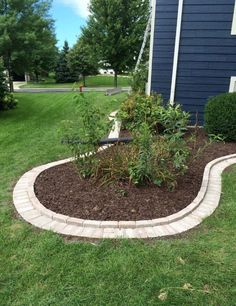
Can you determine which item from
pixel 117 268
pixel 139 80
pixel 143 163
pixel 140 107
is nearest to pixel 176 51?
pixel 140 107

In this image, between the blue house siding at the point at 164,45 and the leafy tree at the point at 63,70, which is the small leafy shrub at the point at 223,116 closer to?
the blue house siding at the point at 164,45

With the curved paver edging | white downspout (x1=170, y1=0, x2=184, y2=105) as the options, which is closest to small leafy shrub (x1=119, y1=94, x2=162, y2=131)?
white downspout (x1=170, y1=0, x2=184, y2=105)

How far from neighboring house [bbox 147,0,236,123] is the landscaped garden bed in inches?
134

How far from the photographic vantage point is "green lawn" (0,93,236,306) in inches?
81.2

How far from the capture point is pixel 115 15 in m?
20.3

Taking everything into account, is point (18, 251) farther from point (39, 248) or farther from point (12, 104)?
point (12, 104)

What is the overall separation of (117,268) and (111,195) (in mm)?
1146

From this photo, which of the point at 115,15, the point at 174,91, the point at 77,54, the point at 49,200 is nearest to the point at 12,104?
the point at 174,91

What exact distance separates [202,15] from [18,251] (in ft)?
20.2

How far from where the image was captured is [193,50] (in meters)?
6.75

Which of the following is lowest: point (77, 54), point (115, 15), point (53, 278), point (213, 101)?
point (53, 278)

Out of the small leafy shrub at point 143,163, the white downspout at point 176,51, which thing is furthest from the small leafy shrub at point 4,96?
the small leafy shrub at point 143,163

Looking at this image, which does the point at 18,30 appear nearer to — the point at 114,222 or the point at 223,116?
the point at 223,116

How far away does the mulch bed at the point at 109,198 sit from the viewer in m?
3.11
